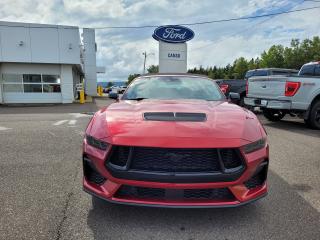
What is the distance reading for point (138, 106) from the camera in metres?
A: 3.44

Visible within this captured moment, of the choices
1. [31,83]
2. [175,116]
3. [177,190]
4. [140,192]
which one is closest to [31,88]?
[31,83]

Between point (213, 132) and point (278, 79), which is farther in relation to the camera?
point (278, 79)

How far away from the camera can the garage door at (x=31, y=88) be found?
21.3 meters

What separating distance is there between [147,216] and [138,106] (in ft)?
4.01

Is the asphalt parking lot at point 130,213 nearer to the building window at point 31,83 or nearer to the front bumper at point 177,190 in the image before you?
the front bumper at point 177,190

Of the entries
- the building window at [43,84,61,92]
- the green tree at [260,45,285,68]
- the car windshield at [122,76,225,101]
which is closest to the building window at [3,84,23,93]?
the building window at [43,84,61,92]

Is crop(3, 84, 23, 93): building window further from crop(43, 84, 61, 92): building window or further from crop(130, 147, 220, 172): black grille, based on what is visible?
crop(130, 147, 220, 172): black grille

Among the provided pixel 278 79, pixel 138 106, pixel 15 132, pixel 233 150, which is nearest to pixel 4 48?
pixel 15 132

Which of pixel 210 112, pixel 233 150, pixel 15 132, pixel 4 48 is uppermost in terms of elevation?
pixel 4 48

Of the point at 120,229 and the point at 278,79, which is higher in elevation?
the point at 278,79

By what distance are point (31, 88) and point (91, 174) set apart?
21.0 meters

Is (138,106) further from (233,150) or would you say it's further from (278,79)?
(278,79)

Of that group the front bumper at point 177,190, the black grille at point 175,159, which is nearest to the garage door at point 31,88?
the front bumper at point 177,190

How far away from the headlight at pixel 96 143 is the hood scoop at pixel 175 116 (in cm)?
50
